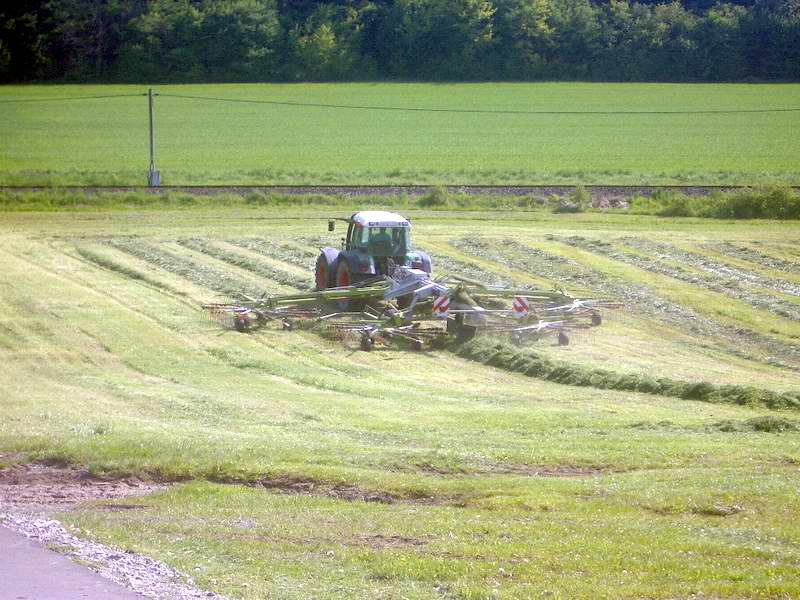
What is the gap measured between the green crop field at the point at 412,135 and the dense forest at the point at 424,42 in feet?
10.5

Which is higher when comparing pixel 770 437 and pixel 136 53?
pixel 136 53

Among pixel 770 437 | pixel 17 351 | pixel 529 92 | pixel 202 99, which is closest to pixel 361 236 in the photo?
pixel 17 351

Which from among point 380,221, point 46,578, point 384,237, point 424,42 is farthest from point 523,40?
point 46,578

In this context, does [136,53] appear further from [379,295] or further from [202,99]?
[379,295]

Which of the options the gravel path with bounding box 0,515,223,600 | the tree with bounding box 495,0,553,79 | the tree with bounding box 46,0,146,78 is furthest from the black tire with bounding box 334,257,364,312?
the tree with bounding box 495,0,553,79

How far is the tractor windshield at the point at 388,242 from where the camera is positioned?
81.8ft

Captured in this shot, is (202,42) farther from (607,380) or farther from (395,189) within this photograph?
(607,380)

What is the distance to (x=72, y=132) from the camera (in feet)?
250

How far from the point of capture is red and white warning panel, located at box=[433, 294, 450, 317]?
73.2ft

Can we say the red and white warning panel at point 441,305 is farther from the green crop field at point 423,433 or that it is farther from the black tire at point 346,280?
the black tire at point 346,280

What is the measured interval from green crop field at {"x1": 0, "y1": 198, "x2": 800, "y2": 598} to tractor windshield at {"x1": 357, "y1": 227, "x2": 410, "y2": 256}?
2898 millimetres

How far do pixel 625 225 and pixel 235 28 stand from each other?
6926cm

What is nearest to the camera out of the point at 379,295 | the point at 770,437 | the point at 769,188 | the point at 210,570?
the point at 210,570

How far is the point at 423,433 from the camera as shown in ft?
49.8
